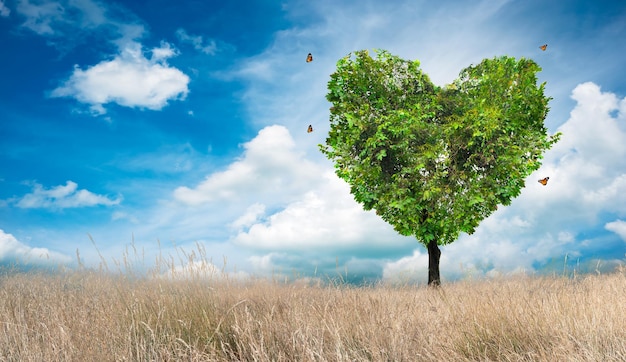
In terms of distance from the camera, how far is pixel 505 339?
5695mm

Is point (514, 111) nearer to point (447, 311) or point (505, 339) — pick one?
point (447, 311)

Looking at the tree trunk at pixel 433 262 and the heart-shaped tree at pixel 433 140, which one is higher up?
the heart-shaped tree at pixel 433 140

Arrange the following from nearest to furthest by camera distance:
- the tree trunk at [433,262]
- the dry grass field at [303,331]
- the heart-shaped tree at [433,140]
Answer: the dry grass field at [303,331]
the heart-shaped tree at [433,140]
the tree trunk at [433,262]

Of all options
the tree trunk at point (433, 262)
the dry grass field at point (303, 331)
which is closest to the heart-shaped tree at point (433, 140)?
the tree trunk at point (433, 262)

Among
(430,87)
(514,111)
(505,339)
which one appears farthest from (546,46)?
(505,339)

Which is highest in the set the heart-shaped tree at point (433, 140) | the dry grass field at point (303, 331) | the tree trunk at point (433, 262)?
the heart-shaped tree at point (433, 140)

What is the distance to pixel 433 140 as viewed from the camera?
15.5 meters

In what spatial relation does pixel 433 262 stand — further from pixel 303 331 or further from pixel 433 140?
pixel 303 331

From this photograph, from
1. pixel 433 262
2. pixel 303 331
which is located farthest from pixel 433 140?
pixel 303 331

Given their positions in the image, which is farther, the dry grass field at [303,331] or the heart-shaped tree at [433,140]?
the heart-shaped tree at [433,140]

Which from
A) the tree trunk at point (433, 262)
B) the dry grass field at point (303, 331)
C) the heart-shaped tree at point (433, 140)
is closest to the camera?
the dry grass field at point (303, 331)

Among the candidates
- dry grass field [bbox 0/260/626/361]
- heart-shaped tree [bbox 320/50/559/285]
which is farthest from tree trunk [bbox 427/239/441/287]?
dry grass field [bbox 0/260/626/361]

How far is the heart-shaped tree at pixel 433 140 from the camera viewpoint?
586 inches

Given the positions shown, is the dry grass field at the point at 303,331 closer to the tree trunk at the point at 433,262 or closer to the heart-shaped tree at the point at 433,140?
the heart-shaped tree at the point at 433,140
